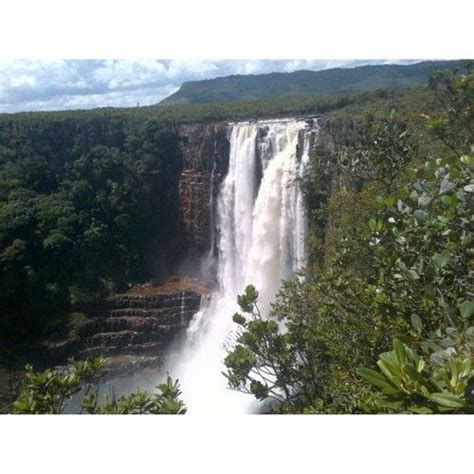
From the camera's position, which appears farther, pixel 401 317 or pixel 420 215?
pixel 401 317

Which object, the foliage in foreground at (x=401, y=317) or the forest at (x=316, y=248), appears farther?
the forest at (x=316, y=248)

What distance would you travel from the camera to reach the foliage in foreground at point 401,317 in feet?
3.41

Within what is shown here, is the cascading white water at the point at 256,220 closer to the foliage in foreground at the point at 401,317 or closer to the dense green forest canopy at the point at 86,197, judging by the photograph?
the dense green forest canopy at the point at 86,197

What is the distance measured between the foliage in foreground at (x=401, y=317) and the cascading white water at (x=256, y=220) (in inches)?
88.9

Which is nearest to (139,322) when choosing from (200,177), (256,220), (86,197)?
(256,220)

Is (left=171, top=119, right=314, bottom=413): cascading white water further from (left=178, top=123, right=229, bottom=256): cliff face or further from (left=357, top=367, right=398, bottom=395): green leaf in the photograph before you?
(left=357, top=367, right=398, bottom=395): green leaf

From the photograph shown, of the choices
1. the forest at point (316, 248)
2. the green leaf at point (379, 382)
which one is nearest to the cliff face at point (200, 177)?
the forest at point (316, 248)

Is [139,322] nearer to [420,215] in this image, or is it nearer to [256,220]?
[256,220]

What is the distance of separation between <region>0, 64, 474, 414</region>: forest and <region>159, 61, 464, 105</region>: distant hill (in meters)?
0.24

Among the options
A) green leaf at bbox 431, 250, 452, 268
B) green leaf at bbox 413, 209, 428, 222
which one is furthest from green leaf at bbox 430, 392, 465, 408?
green leaf at bbox 413, 209, 428, 222

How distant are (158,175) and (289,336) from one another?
21.7 feet

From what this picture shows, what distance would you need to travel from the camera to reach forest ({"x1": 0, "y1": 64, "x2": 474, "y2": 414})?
1.36 m

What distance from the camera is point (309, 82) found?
4.66 metres

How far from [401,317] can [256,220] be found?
19.3ft
